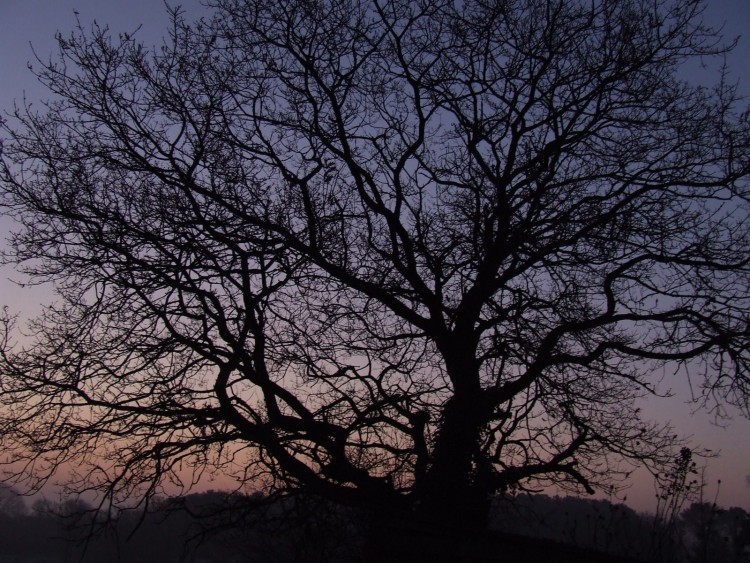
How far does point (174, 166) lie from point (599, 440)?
707 cm

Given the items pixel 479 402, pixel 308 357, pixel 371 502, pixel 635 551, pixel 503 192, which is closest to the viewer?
pixel 635 551

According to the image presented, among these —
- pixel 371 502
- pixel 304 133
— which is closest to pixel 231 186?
pixel 304 133

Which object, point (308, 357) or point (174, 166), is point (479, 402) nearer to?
point (308, 357)

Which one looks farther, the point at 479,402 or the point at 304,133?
the point at 304,133

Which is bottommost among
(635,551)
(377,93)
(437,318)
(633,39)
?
(635,551)

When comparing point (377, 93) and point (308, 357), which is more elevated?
point (377, 93)

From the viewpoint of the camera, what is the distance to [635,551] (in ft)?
23.2

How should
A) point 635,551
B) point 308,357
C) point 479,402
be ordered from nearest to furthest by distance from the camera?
point 635,551 < point 479,402 < point 308,357

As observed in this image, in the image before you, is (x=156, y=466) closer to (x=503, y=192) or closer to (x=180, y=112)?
(x=180, y=112)

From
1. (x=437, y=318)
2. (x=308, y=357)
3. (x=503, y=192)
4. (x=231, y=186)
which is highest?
(x=503, y=192)

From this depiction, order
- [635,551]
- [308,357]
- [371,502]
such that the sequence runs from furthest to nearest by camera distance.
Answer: [308,357]
[371,502]
[635,551]

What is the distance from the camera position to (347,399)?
936 cm

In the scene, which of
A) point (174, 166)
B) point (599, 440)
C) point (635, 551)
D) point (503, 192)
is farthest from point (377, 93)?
point (635, 551)

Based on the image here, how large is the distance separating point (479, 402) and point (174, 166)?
17.6ft
